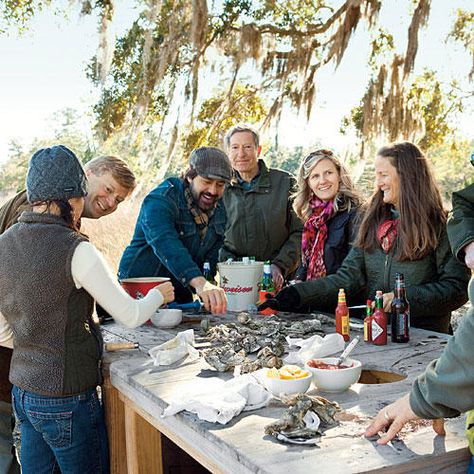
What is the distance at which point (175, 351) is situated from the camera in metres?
2.36

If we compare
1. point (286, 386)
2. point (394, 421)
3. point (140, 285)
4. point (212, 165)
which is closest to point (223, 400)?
point (286, 386)

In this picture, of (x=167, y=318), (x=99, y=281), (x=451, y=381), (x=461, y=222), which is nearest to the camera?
(x=451, y=381)

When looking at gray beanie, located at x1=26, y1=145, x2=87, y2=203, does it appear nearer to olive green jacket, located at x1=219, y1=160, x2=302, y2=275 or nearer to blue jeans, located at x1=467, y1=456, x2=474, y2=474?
blue jeans, located at x1=467, y1=456, x2=474, y2=474

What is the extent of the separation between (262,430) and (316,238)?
2.20 m

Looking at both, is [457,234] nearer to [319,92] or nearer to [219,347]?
[219,347]

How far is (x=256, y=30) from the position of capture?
6992 mm

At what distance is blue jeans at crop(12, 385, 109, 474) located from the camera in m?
2.14

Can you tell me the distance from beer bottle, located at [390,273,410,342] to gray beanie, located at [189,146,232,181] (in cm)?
98

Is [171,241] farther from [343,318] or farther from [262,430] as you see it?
[262,430]

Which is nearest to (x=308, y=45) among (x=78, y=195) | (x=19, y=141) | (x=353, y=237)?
(x=353, y=237)

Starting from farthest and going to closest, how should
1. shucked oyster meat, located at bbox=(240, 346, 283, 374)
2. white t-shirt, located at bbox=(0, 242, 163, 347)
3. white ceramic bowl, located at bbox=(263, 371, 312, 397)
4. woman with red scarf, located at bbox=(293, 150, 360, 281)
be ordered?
1. woman with red scarf, located at bbox=(293, 150, 360, 281)
2. shucked oyster meat, located at bbox=(240, 346, 283, 374)
3. white t-shirt, located at bbox=(0, 242, 163, 347)
4. white ceramic bowl, located at bbox=(263, 371, 312, 397)

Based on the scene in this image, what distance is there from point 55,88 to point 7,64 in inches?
91.9

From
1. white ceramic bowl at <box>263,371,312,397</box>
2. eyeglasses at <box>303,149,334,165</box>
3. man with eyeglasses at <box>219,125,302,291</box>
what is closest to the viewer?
white ceramic bowl at <box>263,371,312,397</box>

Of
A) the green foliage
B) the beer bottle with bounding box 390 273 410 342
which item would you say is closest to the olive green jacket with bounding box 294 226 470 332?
the beer bottle with bounding box 390 273 410 342
